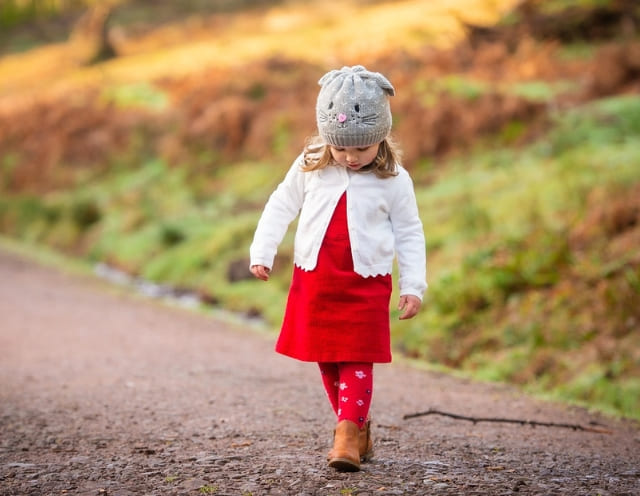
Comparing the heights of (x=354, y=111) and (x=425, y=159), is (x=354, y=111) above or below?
below

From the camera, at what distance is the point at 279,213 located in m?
4.61

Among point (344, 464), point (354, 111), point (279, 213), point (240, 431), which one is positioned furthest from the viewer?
point (240, 431)

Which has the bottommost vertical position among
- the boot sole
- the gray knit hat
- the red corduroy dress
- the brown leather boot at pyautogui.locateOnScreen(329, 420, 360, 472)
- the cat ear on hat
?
the boot sole

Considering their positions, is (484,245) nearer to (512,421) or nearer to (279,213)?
(512,421)

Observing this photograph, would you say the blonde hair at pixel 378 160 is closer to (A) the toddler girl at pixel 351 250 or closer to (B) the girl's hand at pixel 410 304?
(A) the toddler girl at pixel 351 250

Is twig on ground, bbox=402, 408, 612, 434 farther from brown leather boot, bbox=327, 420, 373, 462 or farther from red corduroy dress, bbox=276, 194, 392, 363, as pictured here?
red corduroy dress, bbox=276, 194, 392, 363

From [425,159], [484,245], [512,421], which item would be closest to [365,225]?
[512,421]

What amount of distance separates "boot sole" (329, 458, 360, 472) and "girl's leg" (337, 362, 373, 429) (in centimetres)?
20

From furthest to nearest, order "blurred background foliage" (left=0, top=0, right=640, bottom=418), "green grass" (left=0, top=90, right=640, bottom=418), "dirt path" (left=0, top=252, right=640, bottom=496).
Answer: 1. "blurred background foliage" (left=0, top=0, right=640, bottom=418)
2. "green grass" (left=0, top=90, right=640, bottom=418)
3. "dirt path" (left=0, top=252, right=640, bottom=496)

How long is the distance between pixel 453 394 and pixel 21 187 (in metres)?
19.7

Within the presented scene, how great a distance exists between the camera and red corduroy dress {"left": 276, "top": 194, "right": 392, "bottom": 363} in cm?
433

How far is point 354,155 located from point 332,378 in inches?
42.9

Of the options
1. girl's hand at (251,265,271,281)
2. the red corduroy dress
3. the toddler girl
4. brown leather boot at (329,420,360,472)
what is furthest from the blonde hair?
brown leather boot at (329,420,360,472)

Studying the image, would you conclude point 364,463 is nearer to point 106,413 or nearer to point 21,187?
point 106,413
